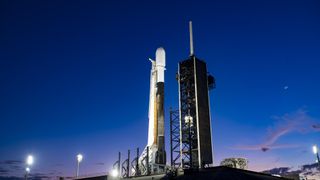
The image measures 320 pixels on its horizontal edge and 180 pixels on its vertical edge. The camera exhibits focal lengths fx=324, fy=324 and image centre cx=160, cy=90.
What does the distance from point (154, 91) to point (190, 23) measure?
55.7 feet

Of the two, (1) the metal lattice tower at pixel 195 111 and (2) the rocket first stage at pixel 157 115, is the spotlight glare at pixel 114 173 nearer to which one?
(2) the rocket first stage at pixel 157 115

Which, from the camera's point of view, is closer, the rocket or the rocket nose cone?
the rocket

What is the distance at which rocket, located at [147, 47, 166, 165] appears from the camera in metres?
65.5

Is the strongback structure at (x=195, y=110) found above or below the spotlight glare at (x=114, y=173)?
above

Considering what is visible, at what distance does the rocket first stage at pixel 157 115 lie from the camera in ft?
213

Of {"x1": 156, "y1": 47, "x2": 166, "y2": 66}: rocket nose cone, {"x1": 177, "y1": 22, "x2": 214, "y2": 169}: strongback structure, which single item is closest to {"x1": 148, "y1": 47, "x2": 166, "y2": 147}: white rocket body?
{"x1": 156, "y1": 47, "x2": 166, "y2": 66}: rocket nose cone

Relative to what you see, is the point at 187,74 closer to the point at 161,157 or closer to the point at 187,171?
the point at 161,157

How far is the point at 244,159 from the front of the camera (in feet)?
208

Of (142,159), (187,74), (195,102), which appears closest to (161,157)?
(142,159)

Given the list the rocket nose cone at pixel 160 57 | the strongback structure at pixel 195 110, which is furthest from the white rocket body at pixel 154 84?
the strongback structure at pixel 195 110

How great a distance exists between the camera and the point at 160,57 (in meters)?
75.8

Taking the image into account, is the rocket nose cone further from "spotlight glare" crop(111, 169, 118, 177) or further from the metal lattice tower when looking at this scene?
"spotlight glare" crop(111, 169, 118, 177)

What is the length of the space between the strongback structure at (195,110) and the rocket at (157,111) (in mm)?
6169

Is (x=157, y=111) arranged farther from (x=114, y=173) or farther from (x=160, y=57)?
(x=114, y=173)
